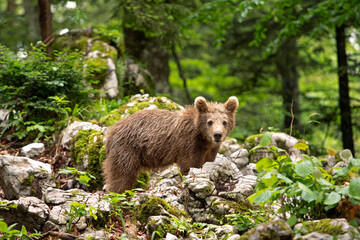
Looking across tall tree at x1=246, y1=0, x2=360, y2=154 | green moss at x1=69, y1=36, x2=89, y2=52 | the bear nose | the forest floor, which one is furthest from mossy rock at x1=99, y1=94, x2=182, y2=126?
tall tree at x1=246, y1=0, x2=360, y2=154

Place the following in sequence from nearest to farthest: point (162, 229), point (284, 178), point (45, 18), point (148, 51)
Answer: point (284, 178)
point (162, 229)
point (45, 18)
point (148, 51)

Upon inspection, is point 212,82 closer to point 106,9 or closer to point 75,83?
point 106,9

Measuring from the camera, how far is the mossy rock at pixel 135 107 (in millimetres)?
8961

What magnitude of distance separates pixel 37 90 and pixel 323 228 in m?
7.42

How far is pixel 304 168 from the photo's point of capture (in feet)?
13.1

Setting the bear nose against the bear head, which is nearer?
the bear nose

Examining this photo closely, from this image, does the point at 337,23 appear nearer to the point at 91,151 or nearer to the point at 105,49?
the point at 105,49

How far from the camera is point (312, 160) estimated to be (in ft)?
14.1

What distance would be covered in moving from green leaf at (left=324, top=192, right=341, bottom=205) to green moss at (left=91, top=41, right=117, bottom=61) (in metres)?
8.60

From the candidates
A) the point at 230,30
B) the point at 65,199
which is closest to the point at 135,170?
the point at 65,199

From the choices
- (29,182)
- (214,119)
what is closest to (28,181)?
(29,182)

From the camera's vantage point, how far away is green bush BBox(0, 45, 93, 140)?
28.7ft

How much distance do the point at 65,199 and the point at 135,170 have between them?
160cm

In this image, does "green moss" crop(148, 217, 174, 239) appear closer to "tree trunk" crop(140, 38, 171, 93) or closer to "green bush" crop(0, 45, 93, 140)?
"green bush" crop(0, 45, 93, 140)
